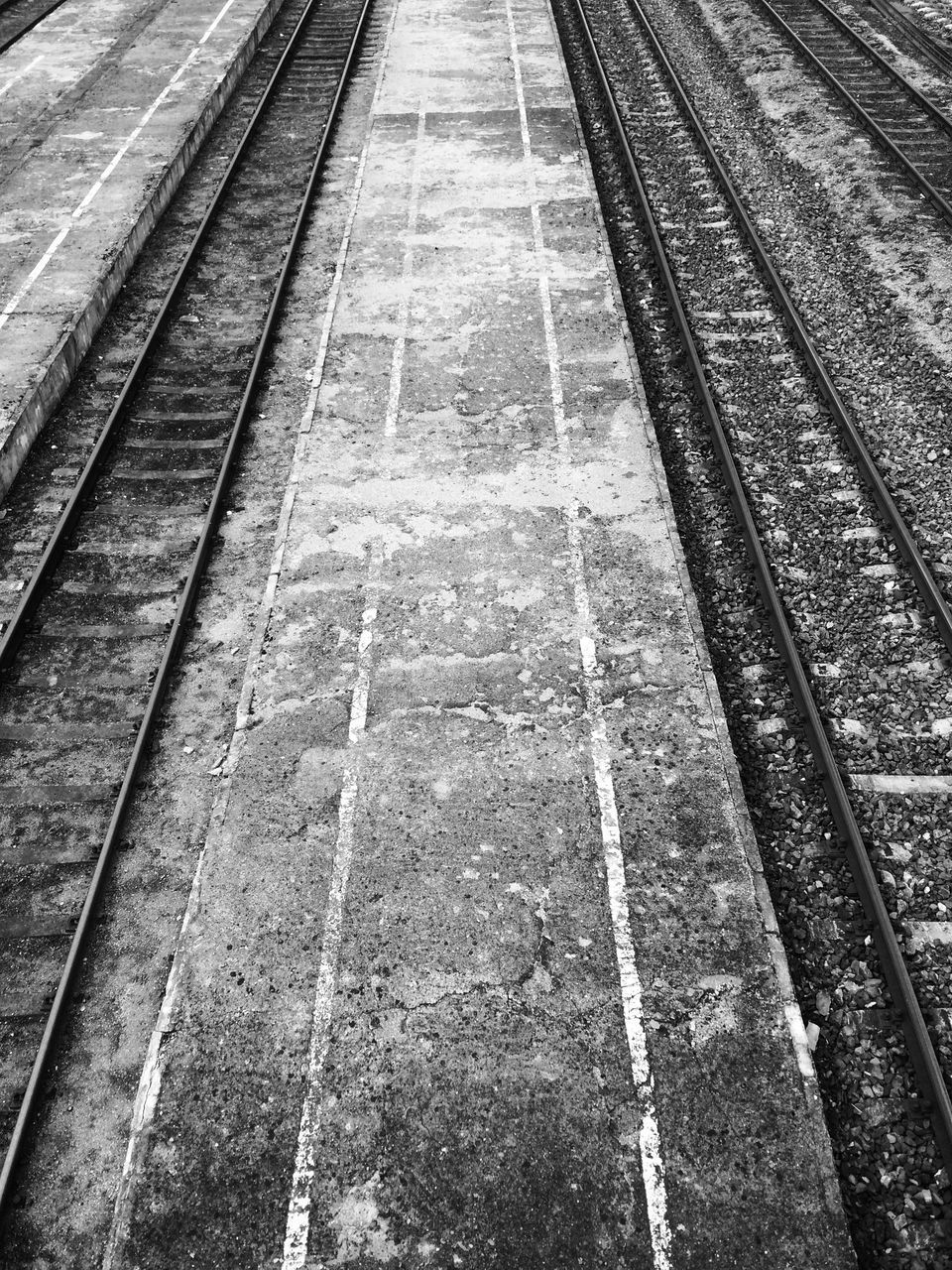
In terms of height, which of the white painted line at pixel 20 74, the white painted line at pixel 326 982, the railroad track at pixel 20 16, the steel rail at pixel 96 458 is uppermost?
the railroad track at pixel 20 16

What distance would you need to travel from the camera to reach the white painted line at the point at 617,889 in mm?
5453

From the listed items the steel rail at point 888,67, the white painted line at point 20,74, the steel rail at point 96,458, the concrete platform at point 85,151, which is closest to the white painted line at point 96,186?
the concrete platform at point 85,151

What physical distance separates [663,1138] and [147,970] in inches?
144

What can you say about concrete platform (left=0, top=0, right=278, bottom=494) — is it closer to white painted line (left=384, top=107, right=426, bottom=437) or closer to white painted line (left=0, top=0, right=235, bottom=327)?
white painted line (left=0, top=0, right=235, bottom=327)

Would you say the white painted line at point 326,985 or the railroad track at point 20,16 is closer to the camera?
the white painted line at point 326,985

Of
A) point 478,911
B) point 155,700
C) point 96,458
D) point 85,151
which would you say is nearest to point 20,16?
point 85,151

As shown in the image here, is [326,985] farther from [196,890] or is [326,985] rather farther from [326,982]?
[196,890]

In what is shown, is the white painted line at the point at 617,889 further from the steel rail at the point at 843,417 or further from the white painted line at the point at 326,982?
the steel rail at the point at 843,417

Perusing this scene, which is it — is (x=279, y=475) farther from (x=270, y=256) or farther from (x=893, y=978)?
(x=893, y=978)

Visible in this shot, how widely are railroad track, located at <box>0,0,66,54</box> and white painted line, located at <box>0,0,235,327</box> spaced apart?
426 cm

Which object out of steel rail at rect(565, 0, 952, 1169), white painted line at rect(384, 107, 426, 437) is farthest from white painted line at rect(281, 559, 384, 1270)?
steel rail at rect(565, 0, 952, 1169)

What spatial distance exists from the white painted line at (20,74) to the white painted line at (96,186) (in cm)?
319

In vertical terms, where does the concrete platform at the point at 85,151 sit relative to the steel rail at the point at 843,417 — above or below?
above

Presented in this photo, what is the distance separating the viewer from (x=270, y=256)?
14.8m
